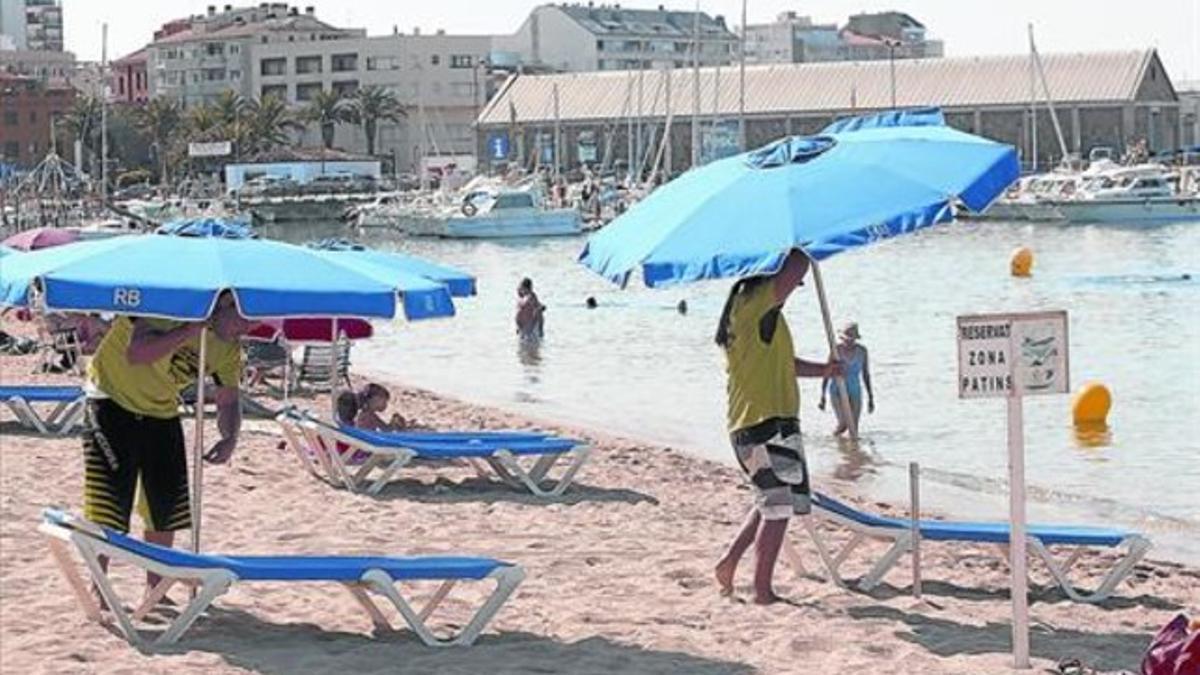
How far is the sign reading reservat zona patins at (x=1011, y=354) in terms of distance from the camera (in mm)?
7590

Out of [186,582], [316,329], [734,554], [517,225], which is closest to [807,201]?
[734,554]

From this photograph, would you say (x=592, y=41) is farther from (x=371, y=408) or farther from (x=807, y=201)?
(x=807, y=201)

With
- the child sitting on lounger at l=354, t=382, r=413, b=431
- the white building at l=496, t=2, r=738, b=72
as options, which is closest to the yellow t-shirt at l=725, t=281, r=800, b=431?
the child sitting on lounger at l=354, t=382, r=413, b=431

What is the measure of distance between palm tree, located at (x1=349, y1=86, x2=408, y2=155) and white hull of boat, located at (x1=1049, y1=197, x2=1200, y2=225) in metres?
63.1

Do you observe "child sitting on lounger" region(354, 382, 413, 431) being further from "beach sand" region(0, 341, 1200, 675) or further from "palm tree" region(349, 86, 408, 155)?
"palm tree" region(349, 86, 408, 155)

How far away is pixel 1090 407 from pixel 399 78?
412 ft

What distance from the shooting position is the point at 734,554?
9.45 metres

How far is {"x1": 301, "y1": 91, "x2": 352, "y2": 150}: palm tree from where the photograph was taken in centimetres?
13675

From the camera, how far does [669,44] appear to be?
169 metres

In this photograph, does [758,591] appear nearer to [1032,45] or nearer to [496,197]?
[496,197]

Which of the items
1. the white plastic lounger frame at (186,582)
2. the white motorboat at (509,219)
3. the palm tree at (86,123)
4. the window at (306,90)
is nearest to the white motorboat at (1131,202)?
the white motorboat at (509,219)

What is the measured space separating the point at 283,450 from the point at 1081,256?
52.5 m

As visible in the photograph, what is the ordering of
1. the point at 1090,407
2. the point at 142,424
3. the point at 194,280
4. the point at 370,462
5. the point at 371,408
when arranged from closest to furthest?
the point at 194,280 < the point at 142,424 < the point at 370,462 < the point at 371,408 < the point at 1090,407

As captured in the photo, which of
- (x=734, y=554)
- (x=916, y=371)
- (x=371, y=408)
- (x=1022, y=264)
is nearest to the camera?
(x=734, y=554)
